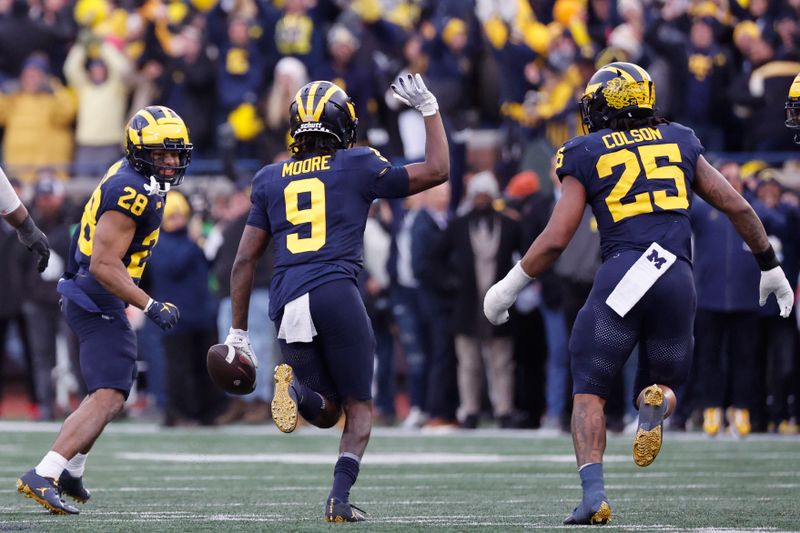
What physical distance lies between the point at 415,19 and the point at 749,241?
455 inches

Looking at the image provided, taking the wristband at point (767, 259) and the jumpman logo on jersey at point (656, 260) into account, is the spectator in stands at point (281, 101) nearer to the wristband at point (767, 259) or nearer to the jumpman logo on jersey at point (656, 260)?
the wristband at point (767, 259)

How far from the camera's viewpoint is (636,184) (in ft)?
23.2

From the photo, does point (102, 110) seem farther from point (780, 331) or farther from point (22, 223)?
point (22, 223)

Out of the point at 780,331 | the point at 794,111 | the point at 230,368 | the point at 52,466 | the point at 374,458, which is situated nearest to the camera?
the point at 230,368

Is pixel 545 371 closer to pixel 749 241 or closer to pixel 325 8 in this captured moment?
pixel 325 8

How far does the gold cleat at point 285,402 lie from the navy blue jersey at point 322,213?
0.34 m

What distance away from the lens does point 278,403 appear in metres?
7.02

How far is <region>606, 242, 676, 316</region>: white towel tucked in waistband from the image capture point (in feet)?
22.7

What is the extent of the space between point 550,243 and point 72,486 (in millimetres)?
2749

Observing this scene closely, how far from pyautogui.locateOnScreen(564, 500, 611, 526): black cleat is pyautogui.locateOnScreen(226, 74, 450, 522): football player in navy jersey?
36.4 inches

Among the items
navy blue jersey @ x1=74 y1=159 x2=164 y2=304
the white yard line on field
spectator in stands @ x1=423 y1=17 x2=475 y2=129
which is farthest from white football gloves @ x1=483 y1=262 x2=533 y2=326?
spectator in stands @ x1=423 y1=17 x2=475 y2=129

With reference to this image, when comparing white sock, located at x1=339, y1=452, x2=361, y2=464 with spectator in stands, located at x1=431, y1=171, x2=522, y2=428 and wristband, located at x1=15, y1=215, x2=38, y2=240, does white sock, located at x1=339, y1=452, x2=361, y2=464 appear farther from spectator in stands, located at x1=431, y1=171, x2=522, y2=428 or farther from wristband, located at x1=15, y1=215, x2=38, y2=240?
spectator in stands, located at x1=431, y1=171, x2=522, y2=428

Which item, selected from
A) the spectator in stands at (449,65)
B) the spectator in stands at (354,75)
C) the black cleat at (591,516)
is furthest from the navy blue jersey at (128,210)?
the spectator in stands at (354,75)

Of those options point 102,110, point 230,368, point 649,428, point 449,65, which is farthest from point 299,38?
point 649,428
